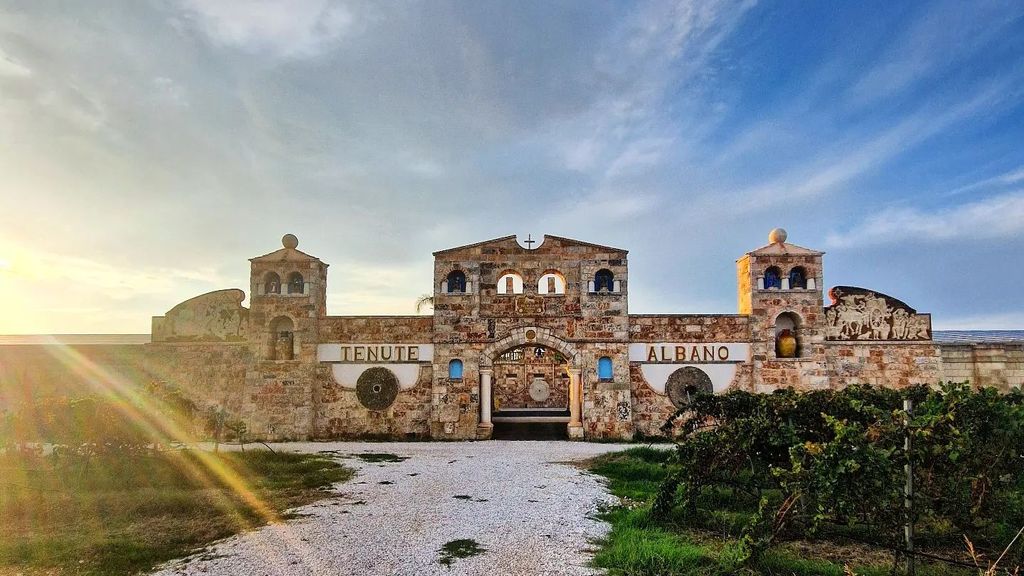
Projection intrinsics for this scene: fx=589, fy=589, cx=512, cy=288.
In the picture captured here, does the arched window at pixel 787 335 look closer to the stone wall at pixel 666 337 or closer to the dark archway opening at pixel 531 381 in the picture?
the stone wall at pixel 666 337

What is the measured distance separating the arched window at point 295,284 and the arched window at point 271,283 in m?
0.39

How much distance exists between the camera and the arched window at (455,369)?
18.4 m

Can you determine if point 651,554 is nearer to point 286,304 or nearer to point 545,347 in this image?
point 545,347

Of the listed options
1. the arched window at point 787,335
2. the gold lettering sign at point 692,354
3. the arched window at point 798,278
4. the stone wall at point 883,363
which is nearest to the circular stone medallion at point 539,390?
the gold lettering sign at point 692,354

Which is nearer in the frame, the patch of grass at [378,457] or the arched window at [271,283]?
the patch of grass at [378,457]

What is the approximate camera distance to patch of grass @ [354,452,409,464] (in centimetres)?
1412

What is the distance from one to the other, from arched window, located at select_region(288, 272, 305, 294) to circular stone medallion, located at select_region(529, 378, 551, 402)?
13.1 m

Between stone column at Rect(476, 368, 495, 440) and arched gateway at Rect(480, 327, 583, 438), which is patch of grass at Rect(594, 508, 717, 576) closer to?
stone column at Rect(476, 368, 495, 440)

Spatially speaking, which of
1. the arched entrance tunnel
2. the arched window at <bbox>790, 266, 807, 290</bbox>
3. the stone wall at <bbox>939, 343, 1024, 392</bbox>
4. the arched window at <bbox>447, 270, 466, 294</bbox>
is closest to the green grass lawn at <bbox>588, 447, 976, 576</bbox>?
the arched window at <bbox>447, 270, 466, 294</bbox>

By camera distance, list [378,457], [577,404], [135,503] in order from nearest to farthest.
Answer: [135,503], [378,457], [577,404]

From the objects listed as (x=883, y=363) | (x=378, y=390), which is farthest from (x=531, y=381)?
(x=883, y=363)

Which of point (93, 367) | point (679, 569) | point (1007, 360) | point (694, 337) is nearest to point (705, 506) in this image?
point (679, 569)

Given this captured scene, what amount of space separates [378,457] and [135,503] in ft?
20.7

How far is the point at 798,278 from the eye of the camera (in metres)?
18.7
